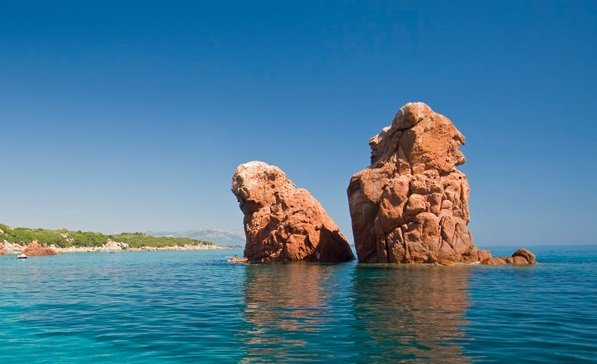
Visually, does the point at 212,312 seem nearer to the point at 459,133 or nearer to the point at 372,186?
the point at 372,186

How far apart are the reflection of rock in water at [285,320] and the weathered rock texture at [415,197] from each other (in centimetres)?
2359

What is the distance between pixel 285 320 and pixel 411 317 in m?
5.60

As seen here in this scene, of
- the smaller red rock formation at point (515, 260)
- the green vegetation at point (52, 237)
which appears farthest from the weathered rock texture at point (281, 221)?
the green vegetation at point (52, 237)

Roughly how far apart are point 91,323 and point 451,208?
155ft

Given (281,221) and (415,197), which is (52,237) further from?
(415,197)

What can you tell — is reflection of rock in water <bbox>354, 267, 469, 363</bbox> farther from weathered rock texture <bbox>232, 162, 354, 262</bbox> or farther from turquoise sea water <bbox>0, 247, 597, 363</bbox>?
weathered rock texture <bbox>232, 162, 354, 262</bbox>

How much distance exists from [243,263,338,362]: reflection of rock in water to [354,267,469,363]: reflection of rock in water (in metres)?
1.78

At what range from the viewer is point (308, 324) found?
1939 cm

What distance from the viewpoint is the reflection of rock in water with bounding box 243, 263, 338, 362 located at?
1480 centimetres

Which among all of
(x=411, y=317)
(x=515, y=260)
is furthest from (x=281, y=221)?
(x=411, y=317)

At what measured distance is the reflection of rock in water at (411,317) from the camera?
47.7 ft

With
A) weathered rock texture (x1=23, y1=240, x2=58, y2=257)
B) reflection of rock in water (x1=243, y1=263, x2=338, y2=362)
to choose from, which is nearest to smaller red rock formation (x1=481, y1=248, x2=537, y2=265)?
reflection of rock in water (x1=243, y1=263, x2=338, y2=362)

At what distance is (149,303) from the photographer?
1083 inches

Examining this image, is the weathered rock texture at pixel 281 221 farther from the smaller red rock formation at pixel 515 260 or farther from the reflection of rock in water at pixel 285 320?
the reflection of rock in water at pixel 285 320
